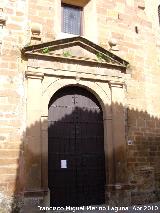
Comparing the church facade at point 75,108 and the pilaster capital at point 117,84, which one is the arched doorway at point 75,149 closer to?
the church facade at point 75,108

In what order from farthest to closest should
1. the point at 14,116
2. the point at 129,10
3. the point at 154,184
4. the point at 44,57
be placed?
the point at 129,10
the point at 154,184
the point at 44,57
the point at 14,116

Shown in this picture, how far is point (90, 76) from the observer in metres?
8.30

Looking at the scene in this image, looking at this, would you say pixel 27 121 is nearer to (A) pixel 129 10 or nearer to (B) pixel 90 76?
(B) pixel 90 76

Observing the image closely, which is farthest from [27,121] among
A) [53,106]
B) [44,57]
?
[44,57]

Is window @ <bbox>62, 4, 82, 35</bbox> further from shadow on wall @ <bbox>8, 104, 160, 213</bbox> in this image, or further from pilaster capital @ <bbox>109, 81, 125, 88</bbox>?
shadow on wall @ <bbox>8, 104, 160, 213</bbox>

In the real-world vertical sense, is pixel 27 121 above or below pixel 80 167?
above

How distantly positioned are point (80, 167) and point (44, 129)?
1.30 m

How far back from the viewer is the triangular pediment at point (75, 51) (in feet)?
25.5

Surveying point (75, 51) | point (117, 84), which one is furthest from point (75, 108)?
point (75, 51)

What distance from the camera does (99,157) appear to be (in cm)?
815

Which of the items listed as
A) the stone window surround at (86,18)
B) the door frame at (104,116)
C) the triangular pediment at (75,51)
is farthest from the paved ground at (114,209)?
the stone window surround at (86,18)

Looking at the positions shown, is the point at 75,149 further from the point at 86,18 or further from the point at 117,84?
the point at 86,18

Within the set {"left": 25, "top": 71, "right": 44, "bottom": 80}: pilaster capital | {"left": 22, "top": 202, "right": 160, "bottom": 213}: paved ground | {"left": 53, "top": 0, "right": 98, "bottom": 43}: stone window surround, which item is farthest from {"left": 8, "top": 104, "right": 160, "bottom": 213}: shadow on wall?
{"left": 53, "top": 0, "right": 98, "bottom": 43}: stone window surround

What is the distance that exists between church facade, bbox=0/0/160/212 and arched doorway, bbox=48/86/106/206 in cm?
2
